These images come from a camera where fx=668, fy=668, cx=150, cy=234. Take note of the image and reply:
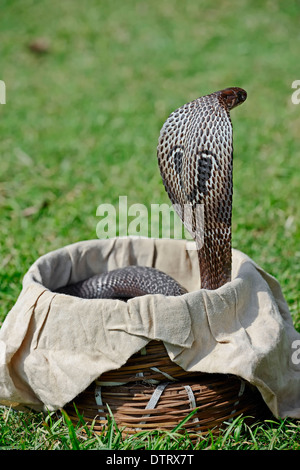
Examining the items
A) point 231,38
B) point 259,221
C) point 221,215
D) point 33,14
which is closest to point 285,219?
point 259,221

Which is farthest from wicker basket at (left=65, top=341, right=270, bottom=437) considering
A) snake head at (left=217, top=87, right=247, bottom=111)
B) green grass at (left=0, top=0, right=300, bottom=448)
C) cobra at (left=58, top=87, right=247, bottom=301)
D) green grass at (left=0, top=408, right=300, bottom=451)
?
snake head at (left=217, top=87, right=247, bottom=111)

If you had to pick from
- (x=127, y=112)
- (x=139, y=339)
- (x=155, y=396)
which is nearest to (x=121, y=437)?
(x=155, y=396)

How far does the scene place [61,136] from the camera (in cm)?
588

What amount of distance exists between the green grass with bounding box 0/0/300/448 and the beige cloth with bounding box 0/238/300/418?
170 mm

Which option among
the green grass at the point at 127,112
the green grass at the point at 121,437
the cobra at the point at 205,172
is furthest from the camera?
the green grass at the point at 127,112

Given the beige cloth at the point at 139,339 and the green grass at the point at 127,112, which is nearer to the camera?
the beige cloth at the point at 139,339

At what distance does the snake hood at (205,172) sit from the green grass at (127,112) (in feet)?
2.27

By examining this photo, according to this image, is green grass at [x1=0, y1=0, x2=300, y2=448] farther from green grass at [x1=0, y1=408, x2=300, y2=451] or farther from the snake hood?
the snake hood

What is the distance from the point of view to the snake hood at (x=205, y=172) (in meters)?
2.33

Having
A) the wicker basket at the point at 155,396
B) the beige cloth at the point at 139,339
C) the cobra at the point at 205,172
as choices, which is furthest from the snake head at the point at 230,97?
the wicker basket at the point at 155,396

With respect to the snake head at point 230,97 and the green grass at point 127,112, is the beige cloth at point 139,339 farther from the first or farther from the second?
the snake head at point 230,97

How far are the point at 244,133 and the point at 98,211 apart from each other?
1892 millimetres

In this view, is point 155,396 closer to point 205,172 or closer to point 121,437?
point 121,437
